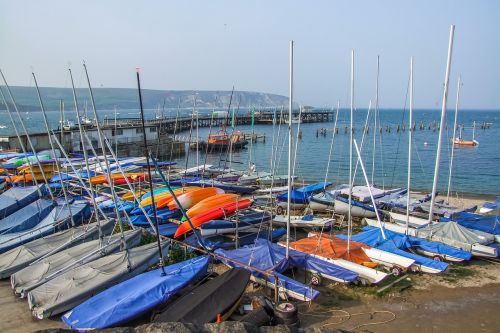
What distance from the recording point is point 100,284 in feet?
42.2

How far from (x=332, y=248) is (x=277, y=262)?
9.16 ft

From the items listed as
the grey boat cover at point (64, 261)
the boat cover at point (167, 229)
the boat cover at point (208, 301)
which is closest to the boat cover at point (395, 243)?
the boat cover at point (208, 301)

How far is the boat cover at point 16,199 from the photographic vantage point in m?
22.0

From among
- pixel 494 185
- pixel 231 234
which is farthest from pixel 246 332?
pixel 494 185

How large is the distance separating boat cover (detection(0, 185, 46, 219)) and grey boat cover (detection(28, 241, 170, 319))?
10774 mm

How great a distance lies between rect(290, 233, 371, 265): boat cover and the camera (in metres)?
15.6

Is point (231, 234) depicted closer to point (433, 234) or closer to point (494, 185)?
point (433, 234)

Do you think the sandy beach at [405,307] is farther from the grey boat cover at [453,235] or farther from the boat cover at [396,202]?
the boat cover at [396,202]

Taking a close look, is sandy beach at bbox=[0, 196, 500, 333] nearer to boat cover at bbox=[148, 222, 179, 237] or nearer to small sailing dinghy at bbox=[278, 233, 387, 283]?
small sailing dinghy at bbox=[278, 233, 387, 283]

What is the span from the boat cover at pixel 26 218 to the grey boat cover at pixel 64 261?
5357 mm

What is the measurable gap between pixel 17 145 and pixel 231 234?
4171 cm

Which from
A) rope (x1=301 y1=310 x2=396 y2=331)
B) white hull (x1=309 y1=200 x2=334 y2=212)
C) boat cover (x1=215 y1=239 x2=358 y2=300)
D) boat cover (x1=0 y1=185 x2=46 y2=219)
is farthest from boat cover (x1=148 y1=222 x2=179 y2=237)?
white hull (x1=309 y1=200 x2=334 y2=212)

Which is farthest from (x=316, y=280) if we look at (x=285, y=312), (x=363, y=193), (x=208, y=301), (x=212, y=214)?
(x=363, y=193)

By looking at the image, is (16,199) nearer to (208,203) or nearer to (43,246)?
(43,246)
